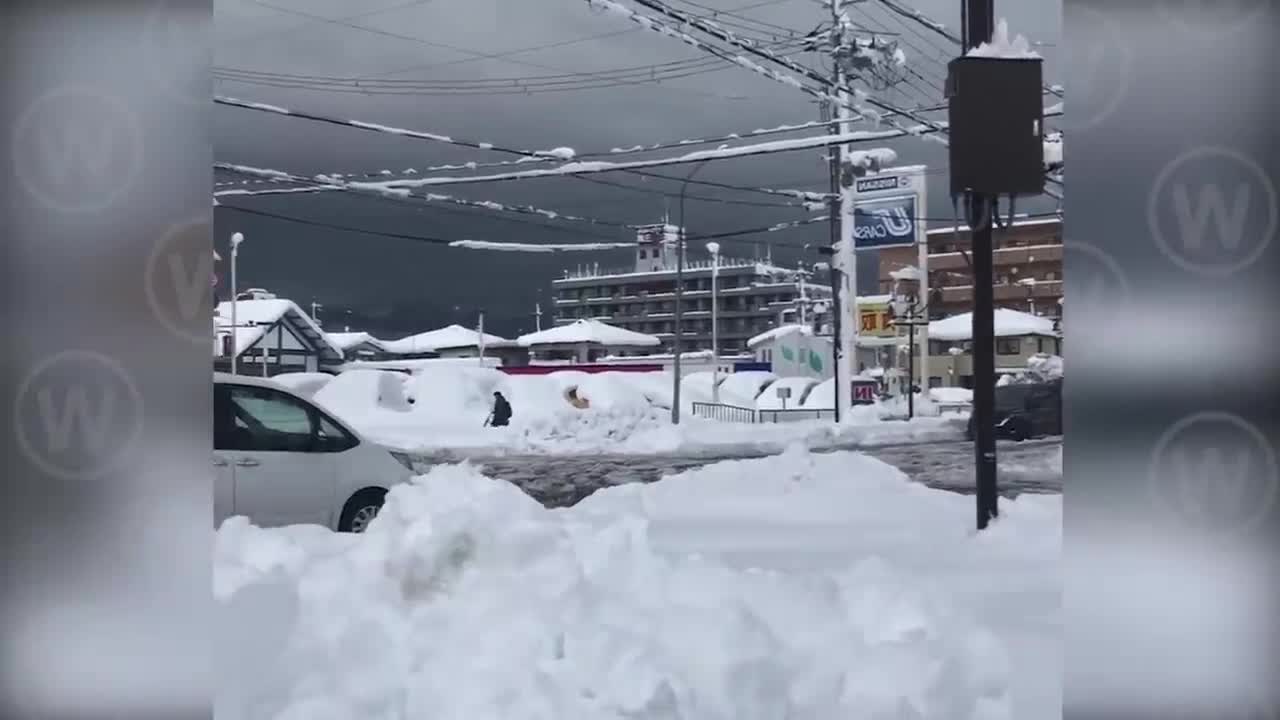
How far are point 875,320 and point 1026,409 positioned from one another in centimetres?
1344

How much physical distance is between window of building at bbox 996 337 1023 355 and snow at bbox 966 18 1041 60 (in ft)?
65.7

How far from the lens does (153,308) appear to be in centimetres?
381

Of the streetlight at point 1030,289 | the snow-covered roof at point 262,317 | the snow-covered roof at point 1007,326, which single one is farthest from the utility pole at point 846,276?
the snow-covered roof at point 262,317

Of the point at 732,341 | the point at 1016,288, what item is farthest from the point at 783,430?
the point at 732,341

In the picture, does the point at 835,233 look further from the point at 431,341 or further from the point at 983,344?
the point at 983,344

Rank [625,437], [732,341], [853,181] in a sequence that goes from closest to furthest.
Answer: [625,437]
[853,181]
[732,341]

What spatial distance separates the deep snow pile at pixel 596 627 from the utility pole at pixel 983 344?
0.94 m

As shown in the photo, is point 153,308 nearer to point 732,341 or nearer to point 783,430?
point 783,430

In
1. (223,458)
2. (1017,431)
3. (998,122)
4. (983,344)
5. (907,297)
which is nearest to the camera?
(998,122)

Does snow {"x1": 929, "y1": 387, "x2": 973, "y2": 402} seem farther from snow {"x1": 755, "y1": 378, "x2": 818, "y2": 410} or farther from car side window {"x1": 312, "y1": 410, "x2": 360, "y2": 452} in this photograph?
car side window {"x1": 312, "y1": 410, "x2": 360, "y2": 452}

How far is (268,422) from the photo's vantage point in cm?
723

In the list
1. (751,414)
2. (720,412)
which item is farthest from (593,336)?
(751,414)

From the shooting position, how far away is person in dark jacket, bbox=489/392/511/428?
21.5m

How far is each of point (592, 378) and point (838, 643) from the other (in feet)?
71.6
